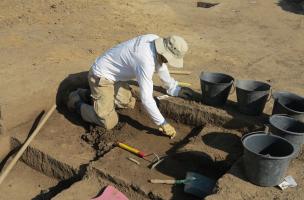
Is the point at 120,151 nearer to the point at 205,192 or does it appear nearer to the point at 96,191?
the point at 96,191

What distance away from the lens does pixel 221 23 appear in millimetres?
10305

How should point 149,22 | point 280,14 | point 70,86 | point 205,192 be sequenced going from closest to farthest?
point 205,192 → point 70,86 → point 149,22 → point 280,14

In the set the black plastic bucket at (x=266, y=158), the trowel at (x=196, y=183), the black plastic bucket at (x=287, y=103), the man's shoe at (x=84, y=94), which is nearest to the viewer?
the black plastic bucket at (x=266, y=158)

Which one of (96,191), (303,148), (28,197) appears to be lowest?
(28,197)

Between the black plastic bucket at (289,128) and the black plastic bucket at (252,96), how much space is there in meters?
0.52

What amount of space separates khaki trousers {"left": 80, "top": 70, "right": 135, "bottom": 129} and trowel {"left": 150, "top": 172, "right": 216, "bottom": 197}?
4.51ft

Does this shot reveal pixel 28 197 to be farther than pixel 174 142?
No

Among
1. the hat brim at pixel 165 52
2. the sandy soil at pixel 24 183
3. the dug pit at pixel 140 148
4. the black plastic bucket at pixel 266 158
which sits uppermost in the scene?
the hat brim at pixel 165 52

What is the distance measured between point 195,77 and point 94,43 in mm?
2309

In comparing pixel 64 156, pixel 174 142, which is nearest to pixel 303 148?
pixel 174 142

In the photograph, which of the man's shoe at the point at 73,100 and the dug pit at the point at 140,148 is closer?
the dug pit at the point at 140,148

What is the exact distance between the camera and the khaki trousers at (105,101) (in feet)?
18.5

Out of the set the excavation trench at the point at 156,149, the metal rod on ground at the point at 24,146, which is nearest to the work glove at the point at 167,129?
the excavation trench at the point at 156,149

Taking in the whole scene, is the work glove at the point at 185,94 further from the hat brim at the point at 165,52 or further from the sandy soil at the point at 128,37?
the hat brim at the point at 165,52
